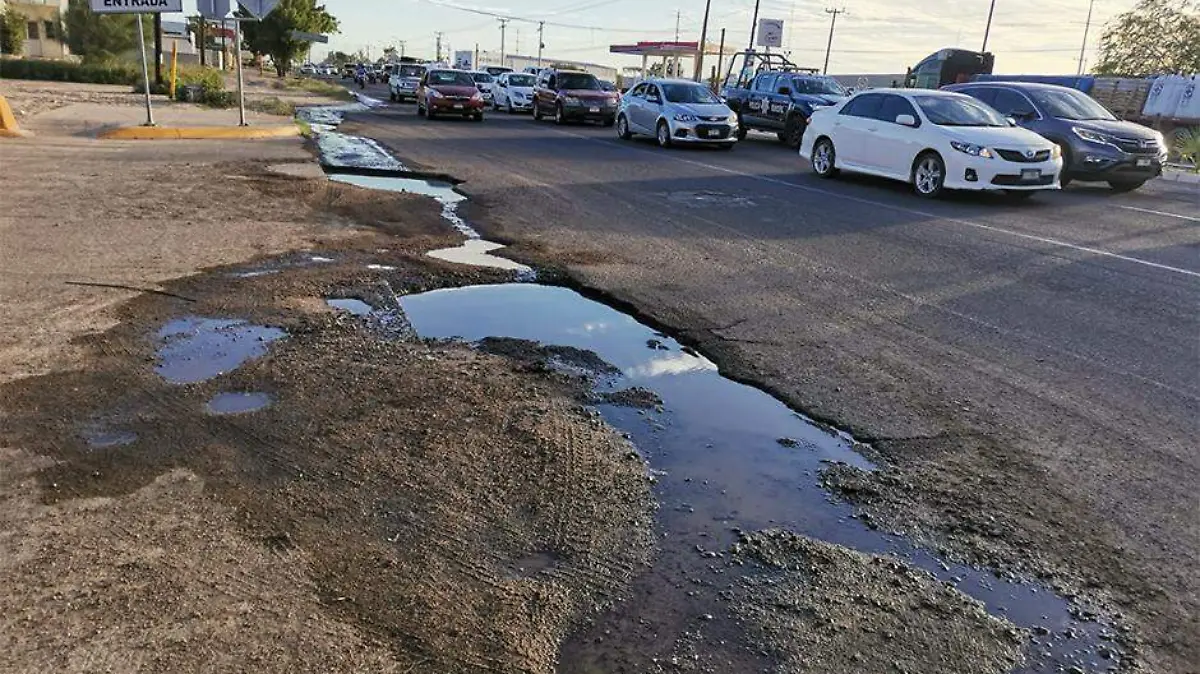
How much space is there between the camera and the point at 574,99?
29.4 m

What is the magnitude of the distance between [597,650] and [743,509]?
1199 mm

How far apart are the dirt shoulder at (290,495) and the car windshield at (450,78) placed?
25041 millimetres

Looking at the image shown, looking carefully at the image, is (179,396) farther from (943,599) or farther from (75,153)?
(75,153)

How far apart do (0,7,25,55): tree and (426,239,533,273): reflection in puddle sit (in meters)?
57.6

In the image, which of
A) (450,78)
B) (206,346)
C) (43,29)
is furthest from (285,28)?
(206,346)

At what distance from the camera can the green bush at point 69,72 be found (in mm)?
39719

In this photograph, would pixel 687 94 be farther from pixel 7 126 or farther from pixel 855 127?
pixel 7 126

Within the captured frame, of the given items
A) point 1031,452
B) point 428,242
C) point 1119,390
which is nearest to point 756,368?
point 1031,452

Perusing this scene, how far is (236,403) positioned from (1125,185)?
16155 millimetres

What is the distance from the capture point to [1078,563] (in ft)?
11.0

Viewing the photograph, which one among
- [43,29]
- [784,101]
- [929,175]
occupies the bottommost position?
[929,175]

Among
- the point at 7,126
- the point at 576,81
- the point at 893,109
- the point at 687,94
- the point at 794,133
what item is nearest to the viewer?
the point at 893,109

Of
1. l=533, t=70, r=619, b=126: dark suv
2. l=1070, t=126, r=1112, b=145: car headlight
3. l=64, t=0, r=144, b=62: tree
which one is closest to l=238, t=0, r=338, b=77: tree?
l=64, t=0, r=144, b=62: tree

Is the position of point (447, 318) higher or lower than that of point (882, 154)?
lower
